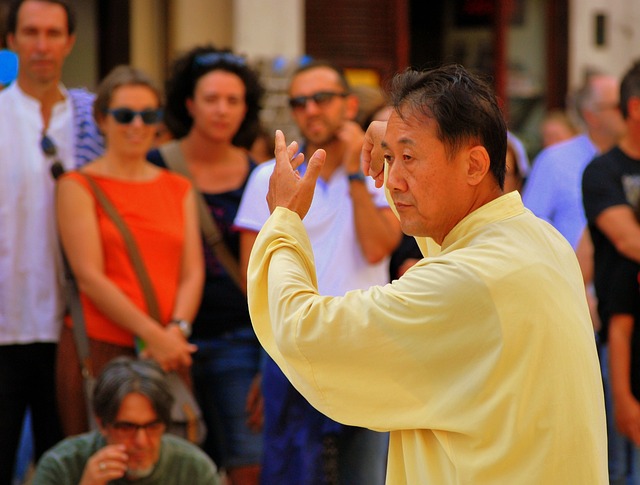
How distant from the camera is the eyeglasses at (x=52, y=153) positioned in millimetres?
5137

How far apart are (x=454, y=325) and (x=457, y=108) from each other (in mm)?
464

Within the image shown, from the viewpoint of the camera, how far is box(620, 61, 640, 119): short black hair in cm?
539

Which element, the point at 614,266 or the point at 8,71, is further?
the point at 8,71

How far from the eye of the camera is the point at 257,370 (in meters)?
5.35

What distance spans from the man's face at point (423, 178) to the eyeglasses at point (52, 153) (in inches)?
104

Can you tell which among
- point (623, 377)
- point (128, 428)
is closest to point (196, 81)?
point (128, 428)

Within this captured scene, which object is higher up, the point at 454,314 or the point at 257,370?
the point at 454,314

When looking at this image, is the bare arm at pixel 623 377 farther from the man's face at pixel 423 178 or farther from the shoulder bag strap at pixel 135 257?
the man's face at pixel 423 178

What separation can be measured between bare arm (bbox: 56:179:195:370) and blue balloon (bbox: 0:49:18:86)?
0.89 meters

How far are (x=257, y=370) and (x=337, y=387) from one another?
268cm

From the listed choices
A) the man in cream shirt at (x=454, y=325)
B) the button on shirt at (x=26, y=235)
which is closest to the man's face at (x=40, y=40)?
the button on shirt at (x=26, y=235)

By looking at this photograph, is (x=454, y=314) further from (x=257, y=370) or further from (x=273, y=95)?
(x=273, y=95)

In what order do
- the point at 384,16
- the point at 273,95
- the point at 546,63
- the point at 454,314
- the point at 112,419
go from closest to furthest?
the point at 454,314, the point at 112,419, the point at 273,95, the point at 384,16, the point at 546,63

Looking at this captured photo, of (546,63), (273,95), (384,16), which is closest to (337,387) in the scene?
(273,95)
